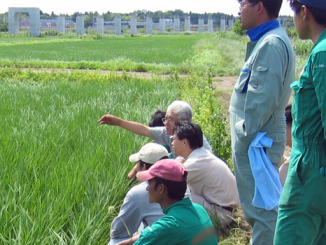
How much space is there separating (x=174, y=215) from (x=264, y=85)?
848mm

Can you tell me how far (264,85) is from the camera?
2.31 m

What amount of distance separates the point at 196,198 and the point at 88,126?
1926 millimetres

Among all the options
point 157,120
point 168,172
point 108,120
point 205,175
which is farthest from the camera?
point 157,120

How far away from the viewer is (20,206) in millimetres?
2469

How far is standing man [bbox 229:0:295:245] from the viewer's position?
2316 millimetres

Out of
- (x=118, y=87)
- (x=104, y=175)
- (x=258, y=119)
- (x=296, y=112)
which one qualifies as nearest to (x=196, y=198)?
(x=104, y=175)

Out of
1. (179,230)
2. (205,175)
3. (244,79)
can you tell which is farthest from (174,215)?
(205,175)

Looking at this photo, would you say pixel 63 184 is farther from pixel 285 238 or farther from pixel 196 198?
pixel 285 238

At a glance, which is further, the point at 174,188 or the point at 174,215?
the point at 174,188

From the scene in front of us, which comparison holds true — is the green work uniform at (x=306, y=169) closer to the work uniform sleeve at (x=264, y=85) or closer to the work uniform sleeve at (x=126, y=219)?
the work uniform sleeve at (x=264, y=85)

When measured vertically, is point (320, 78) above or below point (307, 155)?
above

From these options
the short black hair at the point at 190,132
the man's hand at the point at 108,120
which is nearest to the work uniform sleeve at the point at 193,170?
the short black hair at the point at 190,132

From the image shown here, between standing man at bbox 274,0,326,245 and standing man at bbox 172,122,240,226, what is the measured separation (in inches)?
53.4

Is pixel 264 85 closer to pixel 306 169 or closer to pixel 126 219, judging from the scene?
pixel 306 169
